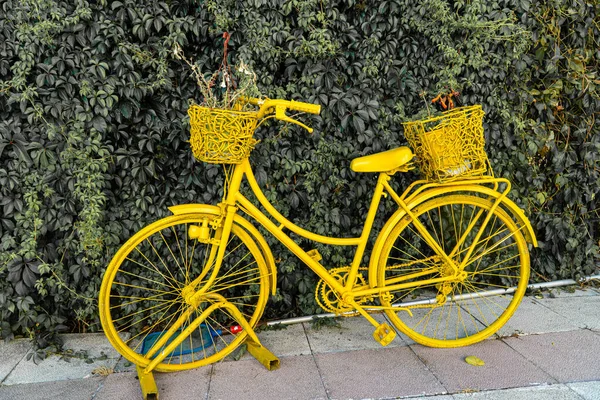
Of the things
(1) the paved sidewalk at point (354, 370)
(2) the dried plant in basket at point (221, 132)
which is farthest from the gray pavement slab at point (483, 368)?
(2) the dried plant in basket at point (221, 132)

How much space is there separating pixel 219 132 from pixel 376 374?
1648mm

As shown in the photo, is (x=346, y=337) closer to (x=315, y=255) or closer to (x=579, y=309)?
(x=315, y=255)

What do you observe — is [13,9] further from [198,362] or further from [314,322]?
[314,322]

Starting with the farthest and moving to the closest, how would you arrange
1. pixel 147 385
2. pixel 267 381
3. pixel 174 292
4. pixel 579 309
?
pixel 579 309 → pixel 174 292 → pixel 267 381 → pixel 147 385

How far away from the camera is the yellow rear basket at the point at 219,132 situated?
2.43m

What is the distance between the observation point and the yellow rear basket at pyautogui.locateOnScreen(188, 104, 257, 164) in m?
2.43

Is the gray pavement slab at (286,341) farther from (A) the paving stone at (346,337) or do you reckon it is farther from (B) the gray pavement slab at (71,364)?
(B) the gray pavement slab at (71,364)

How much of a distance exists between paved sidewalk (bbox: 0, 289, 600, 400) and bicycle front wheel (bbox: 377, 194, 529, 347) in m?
0.17

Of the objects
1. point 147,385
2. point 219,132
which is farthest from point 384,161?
point 147,385

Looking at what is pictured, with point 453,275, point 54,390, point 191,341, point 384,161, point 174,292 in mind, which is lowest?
point 54,390

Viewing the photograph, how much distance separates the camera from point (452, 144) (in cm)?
276

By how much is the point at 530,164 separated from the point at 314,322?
82.4 inches

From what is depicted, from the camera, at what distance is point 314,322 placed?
3.51 m

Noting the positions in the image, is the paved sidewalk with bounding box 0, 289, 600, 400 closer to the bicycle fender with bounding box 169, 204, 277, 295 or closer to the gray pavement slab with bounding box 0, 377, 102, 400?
the gray pavement slab with bounding box 0, 377, 102, 400
